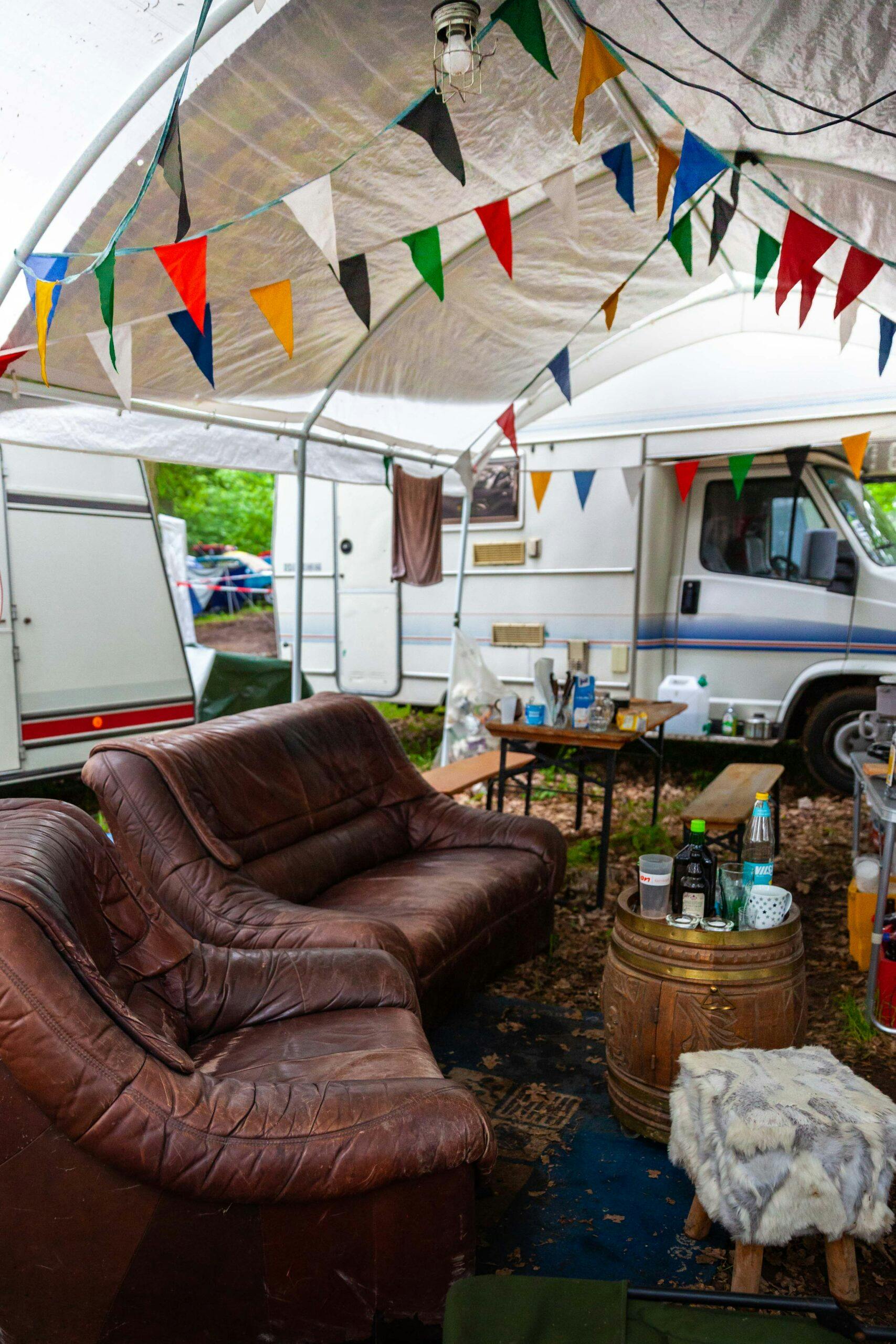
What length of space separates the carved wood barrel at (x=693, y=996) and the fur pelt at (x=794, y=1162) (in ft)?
1.28

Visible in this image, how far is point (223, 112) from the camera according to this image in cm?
307

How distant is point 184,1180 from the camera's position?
173 cm

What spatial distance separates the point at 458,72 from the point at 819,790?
18.5ft

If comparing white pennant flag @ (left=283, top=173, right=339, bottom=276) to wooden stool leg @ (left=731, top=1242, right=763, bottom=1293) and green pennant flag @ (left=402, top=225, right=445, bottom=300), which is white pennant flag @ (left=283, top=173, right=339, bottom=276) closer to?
green pennant flag @ (left=402, top=225, right=445, bottom=300)

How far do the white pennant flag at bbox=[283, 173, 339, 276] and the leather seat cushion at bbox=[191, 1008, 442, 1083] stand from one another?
2403mm

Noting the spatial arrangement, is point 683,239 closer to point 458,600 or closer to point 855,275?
point 855,275

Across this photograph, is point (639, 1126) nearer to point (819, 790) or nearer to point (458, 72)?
point (458, 72)

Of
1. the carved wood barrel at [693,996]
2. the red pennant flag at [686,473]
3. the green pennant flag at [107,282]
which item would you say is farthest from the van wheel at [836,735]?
the green pennant flag at [107,282]

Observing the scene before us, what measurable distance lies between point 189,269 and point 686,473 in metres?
4.27

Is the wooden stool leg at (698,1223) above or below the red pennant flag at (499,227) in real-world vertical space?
below

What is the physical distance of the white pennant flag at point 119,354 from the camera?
380 centimetres

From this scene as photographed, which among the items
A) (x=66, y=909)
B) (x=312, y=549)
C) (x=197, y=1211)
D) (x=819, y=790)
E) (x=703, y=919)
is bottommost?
(x=819, y=790)

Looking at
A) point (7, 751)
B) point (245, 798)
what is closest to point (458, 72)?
point (245, 798)

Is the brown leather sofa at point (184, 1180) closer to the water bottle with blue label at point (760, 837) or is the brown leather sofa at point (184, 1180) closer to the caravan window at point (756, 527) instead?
the water bottle with blue label at point (760, 837)
